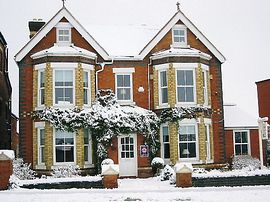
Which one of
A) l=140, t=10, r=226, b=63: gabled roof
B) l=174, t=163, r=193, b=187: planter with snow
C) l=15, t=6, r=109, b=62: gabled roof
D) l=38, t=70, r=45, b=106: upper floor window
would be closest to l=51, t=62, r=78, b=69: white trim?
l=38, t=70, r=45, b=106: upper floor window

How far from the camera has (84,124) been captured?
2562 centimetres

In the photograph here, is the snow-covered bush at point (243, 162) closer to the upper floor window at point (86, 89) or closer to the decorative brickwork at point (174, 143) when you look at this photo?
the decorative brickwork at point (174, 143)

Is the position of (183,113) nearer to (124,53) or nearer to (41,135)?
(124,53)

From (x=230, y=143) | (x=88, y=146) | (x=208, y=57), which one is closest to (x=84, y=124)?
(x=88, y=146)

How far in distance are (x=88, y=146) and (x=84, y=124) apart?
1.66 meters

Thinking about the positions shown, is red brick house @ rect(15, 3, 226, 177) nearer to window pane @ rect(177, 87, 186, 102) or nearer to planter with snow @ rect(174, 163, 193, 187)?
window pane @ rect(177, 87, 186, 102)

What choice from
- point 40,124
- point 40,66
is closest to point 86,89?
point 40,66

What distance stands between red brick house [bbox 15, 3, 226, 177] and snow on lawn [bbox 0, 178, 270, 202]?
7.08 meters

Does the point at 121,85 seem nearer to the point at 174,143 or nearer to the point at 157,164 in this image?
the point at 174,143

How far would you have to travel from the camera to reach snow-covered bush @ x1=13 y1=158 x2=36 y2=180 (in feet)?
77.2

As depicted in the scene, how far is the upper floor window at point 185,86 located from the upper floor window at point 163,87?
84 cm

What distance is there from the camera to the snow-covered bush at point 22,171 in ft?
77.2

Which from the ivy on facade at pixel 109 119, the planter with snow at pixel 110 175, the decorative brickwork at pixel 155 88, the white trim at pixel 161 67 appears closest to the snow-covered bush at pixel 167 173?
the planter with snow at pixel 110 175

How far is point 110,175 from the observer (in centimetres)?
1973
